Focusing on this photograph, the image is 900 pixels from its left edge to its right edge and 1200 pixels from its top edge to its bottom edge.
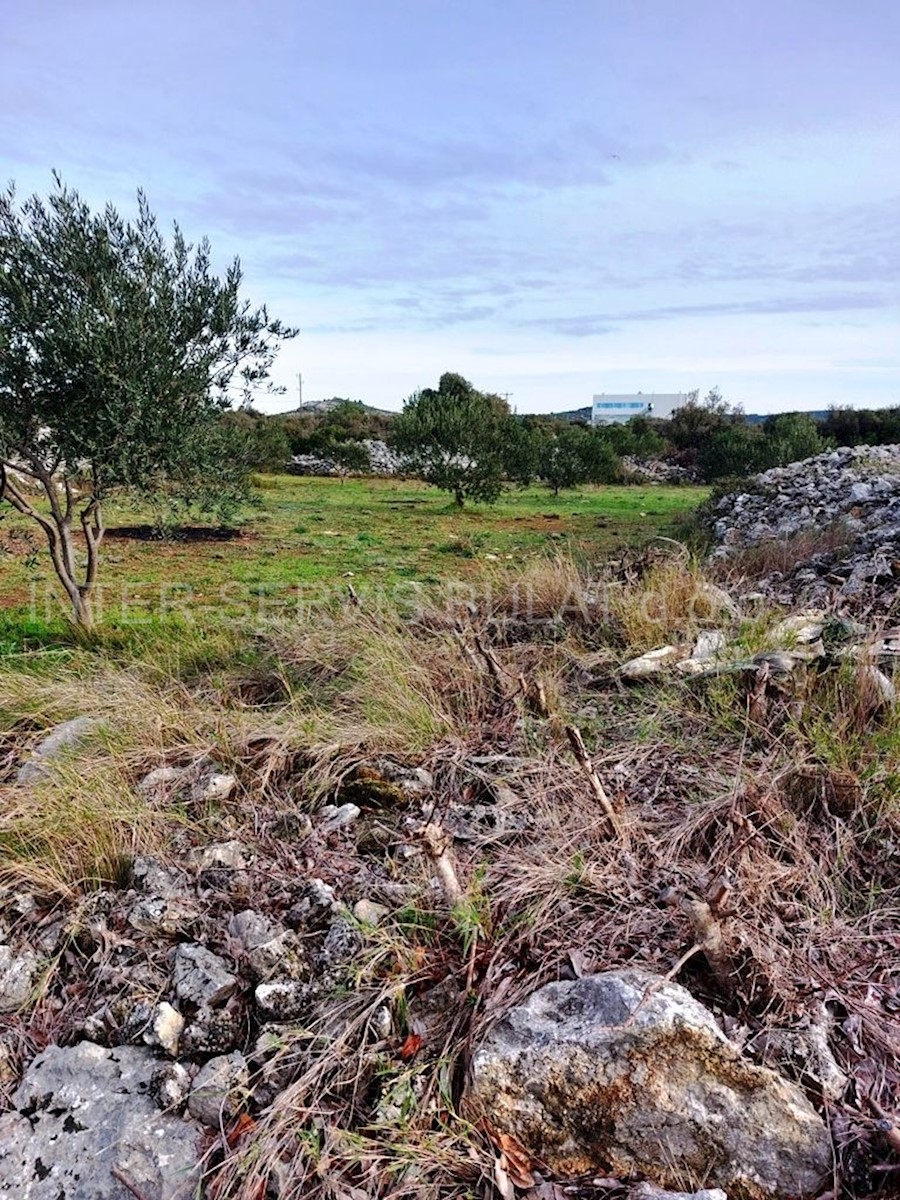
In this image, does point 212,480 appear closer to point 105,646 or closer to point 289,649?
point 105,646

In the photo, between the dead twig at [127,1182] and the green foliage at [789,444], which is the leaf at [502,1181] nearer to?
the dead twig at [127,1182]

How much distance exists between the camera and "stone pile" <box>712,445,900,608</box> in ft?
17.9

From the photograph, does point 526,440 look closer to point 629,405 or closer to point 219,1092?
point 219,1092

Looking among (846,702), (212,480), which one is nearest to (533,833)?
(846,702)

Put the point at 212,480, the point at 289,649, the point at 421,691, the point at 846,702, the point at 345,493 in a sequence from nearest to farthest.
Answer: the point at 846,702
the point at 421,691
the point at 289,649
the point at 212,480
the point at 345,493

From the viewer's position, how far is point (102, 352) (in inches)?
205

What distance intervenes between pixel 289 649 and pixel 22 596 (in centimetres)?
568

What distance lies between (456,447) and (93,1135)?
18.6 meters

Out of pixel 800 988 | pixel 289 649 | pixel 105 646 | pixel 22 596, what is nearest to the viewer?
pixel 800 988

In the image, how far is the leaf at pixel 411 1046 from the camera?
1.84 metres

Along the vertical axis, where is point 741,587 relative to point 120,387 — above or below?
below

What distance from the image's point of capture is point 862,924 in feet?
7.15

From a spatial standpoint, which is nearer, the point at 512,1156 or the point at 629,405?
the point at 512,1156

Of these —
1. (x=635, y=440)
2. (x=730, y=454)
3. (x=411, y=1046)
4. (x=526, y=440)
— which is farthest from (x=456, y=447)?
(x=635, y=440)
